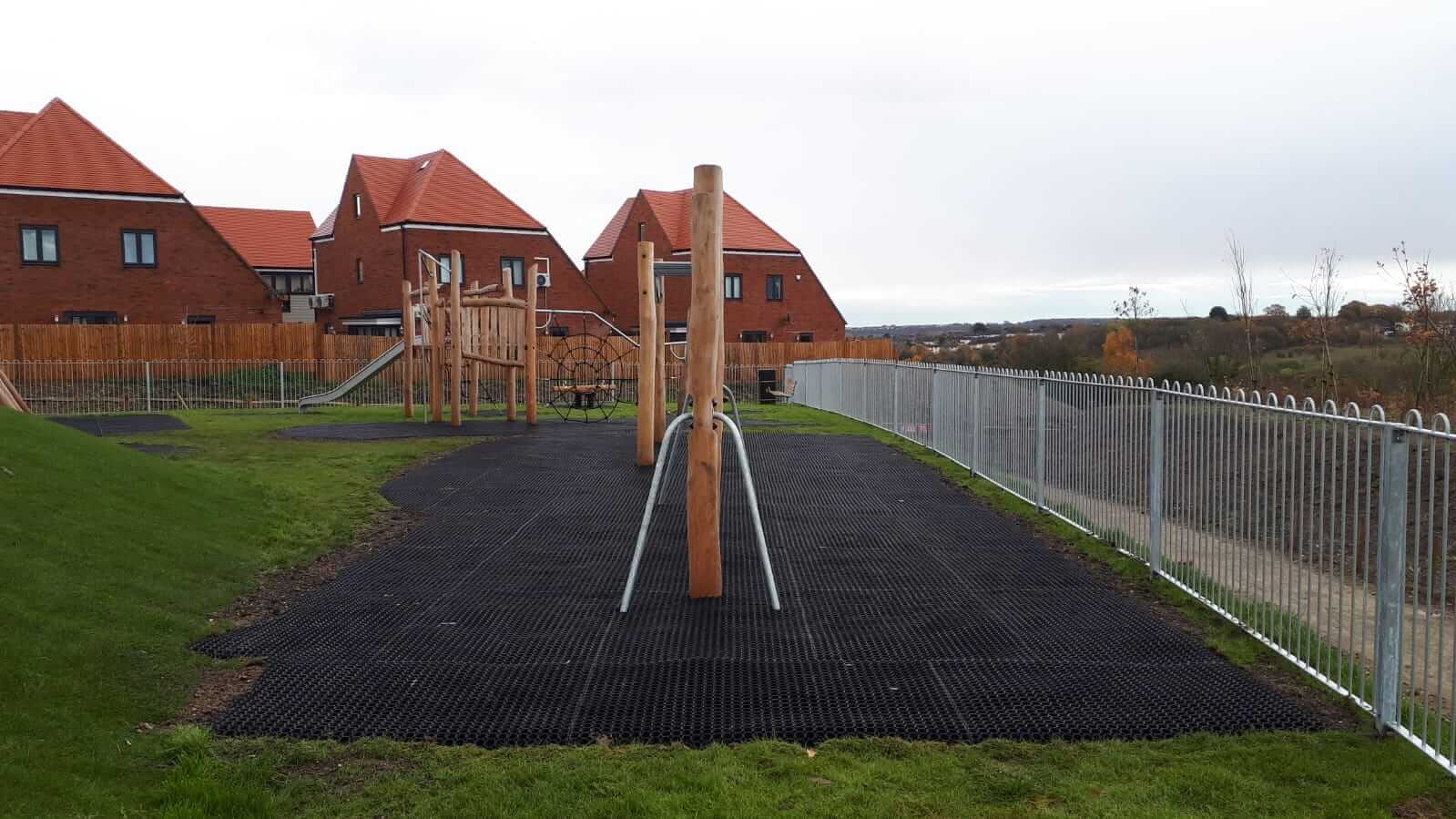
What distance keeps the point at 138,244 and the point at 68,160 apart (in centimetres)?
338

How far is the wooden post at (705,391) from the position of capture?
25.2 feet

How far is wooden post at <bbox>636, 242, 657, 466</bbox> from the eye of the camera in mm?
14156

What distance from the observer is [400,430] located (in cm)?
1955

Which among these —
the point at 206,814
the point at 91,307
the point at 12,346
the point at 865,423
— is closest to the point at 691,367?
the point at 206,814

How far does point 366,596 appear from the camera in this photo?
25.7ft

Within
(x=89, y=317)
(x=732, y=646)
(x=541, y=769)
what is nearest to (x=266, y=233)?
(x=89, y=317)

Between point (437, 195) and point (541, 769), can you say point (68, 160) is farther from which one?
point (541, 769)

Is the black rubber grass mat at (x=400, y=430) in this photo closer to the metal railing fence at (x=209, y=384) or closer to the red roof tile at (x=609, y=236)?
the metal railing fence at (x=209, y=384)

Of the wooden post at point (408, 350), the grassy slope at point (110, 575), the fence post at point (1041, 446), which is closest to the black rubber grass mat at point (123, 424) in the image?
the wooden post at point (408, 350)

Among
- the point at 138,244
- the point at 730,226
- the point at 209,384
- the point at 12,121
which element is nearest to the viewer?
the point at 209,384

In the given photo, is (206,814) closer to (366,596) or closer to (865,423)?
(366,596)

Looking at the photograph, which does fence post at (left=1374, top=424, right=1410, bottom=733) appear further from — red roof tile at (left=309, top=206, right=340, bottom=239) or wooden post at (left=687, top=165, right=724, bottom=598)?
red roof tile at (left=309, top=206, right=340, bottom=239)

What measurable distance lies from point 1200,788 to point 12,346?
33728 mm

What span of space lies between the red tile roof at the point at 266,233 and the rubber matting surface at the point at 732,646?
147 feet
